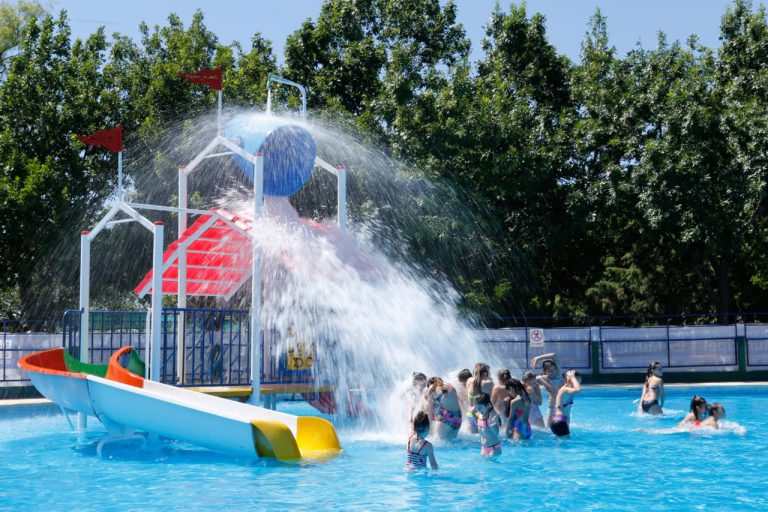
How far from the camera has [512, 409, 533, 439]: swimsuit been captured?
13.2 metres

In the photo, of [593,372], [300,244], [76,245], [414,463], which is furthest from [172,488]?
[76,245]

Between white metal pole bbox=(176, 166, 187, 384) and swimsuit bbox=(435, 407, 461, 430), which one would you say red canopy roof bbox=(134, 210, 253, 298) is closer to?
white metal pole bbox=(176, 166, 187, 384)

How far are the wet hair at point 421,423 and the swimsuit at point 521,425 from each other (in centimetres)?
334

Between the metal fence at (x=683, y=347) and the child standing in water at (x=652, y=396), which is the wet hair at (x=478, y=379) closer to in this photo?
the child standing in water at (x=652, y=396)

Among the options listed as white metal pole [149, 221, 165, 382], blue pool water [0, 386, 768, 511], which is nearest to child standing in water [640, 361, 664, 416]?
blue pool water [0, 386, 768, 511]

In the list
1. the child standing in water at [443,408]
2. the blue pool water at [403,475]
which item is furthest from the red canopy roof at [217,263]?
the child standing in water at [443,408]

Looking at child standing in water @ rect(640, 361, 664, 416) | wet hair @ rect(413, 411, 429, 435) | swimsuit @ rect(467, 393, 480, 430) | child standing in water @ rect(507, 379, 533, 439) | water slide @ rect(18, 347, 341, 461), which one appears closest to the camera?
wet hair @ rect(413, 411, 429, 435)

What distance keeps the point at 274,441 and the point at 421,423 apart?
2331 mm

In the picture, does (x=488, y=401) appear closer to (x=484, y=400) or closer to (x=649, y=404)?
(x=484, y=400)

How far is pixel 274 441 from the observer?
37.5 ft

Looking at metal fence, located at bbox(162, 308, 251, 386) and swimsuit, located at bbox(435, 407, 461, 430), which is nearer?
swimsuit, located at bbox(435, 407, 461, 430)

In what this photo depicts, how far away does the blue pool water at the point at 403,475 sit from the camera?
930 cm

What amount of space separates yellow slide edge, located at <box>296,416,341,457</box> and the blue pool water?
0.81 ft

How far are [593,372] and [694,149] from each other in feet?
25.2
